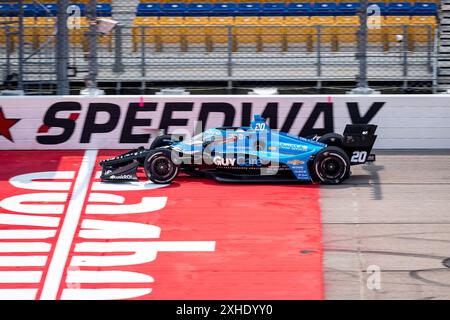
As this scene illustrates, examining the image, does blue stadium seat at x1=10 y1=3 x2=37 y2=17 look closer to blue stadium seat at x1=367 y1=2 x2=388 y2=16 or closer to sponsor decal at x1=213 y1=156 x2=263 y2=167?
sponsor decal at x1=213 y1=156 x2=263 y2=167

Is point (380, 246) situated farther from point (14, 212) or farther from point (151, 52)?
point (151, 52)

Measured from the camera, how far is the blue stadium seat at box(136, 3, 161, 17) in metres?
17.0

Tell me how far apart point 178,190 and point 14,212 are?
2.23 m

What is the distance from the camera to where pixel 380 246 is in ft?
31.0

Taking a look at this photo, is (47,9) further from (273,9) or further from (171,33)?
(273,9)

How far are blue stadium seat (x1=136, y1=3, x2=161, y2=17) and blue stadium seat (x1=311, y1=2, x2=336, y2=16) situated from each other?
3298 millimetres

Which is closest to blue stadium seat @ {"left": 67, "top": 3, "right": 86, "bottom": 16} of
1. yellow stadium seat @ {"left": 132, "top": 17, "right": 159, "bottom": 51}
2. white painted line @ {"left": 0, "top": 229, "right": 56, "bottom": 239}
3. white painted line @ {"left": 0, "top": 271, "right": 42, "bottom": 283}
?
yellow stadium seat @ {"left": 132, "top": 17, "right": 159, "bottom": 51}

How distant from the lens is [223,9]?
59.7 feet

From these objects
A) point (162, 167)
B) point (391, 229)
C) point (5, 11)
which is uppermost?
point (5, 11)

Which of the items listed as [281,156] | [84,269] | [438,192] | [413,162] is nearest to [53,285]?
[84,269]

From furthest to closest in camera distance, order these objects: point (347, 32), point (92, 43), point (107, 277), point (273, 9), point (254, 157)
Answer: point (273, 9) → point (347, 32) → point (92, 43) → point (254, 157) → point (107, 277)

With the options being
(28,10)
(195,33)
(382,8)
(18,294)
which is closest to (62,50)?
(195,33)

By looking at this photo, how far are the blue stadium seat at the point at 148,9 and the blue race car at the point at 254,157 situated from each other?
223 inches

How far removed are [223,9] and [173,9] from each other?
1073 mm
